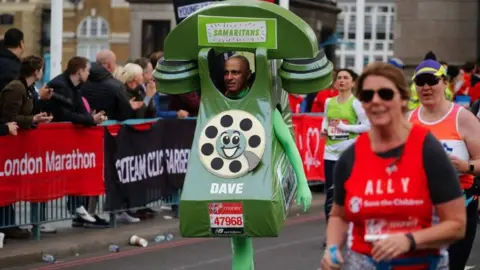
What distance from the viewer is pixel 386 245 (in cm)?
535

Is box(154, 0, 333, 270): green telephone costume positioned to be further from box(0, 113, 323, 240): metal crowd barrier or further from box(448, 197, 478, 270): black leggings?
box(0, 113, 323, 240): metal crowd barrier

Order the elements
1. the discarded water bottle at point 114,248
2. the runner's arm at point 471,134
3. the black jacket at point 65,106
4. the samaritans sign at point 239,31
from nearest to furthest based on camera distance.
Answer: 1. the runner's arm at point 471,134
2. the samaritans sign at point 239,31
3. the discarded water bottle at point 114,248
4. the black jacket at point 65,106

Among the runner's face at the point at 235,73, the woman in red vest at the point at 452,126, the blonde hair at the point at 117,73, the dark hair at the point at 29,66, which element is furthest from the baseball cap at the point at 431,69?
the blonde hair at the point at 117,73

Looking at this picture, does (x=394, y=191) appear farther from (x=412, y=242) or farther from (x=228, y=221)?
(x=228, y=221)

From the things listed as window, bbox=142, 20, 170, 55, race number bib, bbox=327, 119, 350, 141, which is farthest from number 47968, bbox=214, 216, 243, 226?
window, bbox=142, 20, 170, 55

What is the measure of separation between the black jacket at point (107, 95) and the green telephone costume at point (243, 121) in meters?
5.48

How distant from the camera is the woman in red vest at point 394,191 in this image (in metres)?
5.51

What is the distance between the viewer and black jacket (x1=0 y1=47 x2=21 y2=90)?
13.5 m

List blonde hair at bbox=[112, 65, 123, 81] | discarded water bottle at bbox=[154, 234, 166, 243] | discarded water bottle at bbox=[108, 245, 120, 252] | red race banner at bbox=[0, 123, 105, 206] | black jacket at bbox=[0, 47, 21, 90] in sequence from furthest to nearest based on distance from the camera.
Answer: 1. blonde hair at bbox=[112, 65, 123, 81]
2. discarded water bottle at bbox=[154, 234, 166, 243]
3. black jacket at bbox=[0, 47, 21, 90]
4. discarded water bottle at bbox=[108, 245, 120, 252]
5. red race banner at bbox=[0, 123, 105, 206]

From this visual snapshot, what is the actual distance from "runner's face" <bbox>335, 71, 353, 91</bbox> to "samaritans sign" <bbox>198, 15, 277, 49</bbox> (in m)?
3.99

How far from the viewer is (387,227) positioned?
559 centimetres

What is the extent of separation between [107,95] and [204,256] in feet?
9.75

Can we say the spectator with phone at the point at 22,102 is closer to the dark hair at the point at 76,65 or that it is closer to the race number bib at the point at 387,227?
the dark hair at the point at 76,65

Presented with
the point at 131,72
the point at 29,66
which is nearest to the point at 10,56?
the point at 29,66
